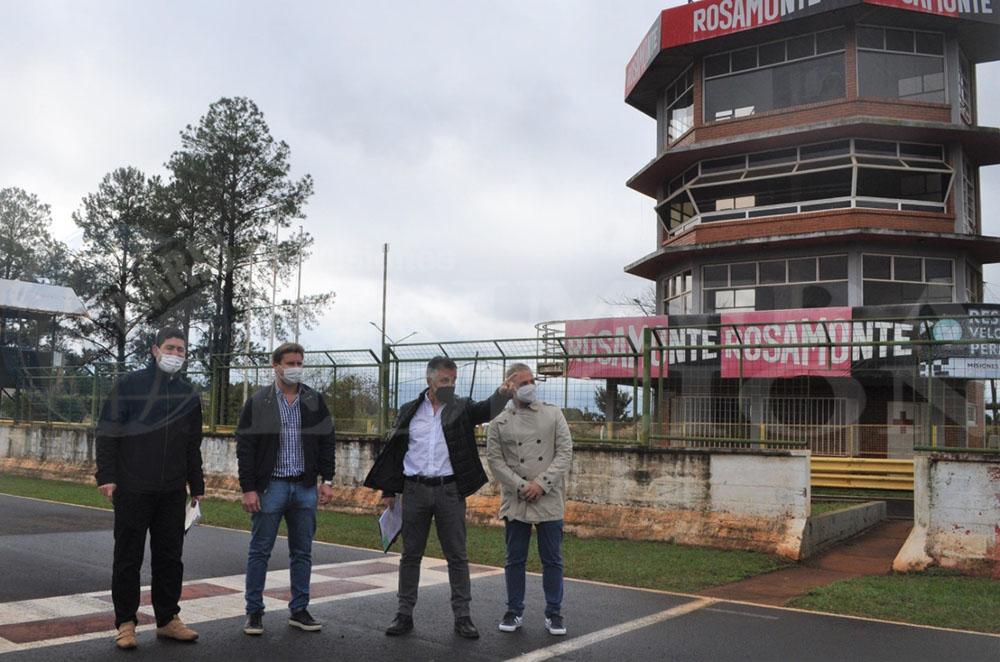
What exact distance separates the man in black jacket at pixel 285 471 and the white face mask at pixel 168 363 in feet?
2.00

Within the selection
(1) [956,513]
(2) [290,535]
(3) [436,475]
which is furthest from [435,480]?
(1) [956,513]

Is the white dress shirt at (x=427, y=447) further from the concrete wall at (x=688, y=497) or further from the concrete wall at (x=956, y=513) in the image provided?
the concrete wall at (x=956, y=513)

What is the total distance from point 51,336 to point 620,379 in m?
28.1

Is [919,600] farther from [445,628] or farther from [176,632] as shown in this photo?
[176,632]

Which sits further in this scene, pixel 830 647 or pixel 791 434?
pixel 791 434

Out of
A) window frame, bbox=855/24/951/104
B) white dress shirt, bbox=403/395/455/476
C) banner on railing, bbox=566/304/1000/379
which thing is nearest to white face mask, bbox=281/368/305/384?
white dress shirt, bbox=403/395/455/476

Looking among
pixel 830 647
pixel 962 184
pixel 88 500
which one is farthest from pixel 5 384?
pixel 962 184

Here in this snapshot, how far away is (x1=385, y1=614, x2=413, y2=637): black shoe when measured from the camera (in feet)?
19.9

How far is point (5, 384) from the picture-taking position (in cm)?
2736

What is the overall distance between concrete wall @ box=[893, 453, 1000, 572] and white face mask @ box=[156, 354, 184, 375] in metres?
7.96

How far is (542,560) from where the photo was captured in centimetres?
645

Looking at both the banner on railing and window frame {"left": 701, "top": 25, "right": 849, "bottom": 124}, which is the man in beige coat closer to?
the banner on railing

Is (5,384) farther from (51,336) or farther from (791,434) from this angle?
(791,434)

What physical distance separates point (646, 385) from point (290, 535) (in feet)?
22.1
